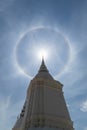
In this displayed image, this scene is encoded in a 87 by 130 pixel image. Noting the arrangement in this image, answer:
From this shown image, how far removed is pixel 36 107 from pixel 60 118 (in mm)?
5210

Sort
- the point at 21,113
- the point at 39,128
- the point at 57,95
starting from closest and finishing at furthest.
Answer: the point at 39,128 < the point at 57,95 < the point at 21,113

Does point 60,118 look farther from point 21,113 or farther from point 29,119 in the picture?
point 21,113

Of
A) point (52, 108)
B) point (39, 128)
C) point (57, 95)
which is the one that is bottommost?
point (39, 128)

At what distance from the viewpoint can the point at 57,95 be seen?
55656 millimetres

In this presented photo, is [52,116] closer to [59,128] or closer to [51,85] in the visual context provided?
[59,128]

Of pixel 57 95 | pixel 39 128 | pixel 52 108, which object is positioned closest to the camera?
pixel 39 128

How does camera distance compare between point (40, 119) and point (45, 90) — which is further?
point (45, 90)

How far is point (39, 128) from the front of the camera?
1897 inches

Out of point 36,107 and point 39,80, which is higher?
point 39,80

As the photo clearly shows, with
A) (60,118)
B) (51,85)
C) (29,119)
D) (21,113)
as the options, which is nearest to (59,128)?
(60,118)

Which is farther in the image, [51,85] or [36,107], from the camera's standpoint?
[51,85]

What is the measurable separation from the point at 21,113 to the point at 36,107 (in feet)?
36.1

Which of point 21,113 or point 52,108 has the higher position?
point 21,113

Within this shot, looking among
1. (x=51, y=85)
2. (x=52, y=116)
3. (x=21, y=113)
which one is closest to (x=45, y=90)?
(x=51, y=85)
